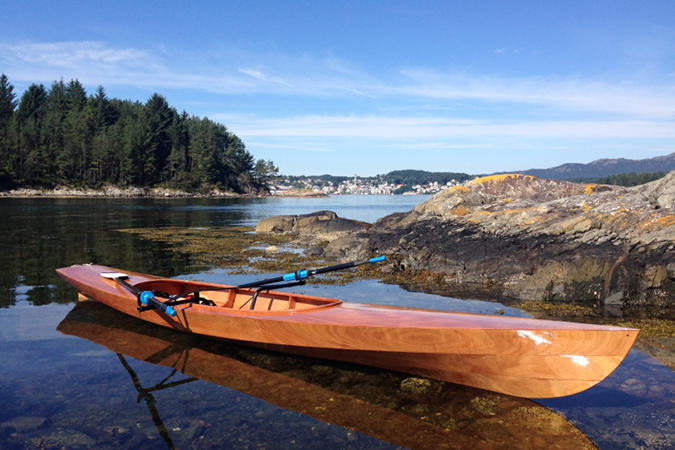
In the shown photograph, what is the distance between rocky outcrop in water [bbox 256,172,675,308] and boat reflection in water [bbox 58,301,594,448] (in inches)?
218

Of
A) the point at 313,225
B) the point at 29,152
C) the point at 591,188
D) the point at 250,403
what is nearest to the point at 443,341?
the point at 250,403

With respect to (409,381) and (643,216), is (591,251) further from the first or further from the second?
(409,381)

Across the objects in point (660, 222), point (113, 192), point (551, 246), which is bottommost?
point (551, 246)

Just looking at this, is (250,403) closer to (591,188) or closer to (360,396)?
(360,396)

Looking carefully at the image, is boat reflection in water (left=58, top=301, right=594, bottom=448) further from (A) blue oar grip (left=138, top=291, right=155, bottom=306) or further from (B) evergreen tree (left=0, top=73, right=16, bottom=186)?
(B) evergreen tree (left=0, top=73, right=16, bottom=186)

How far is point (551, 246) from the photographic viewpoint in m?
11.4

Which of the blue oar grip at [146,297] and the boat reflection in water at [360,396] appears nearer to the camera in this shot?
the boat reflection in water at [360,396]

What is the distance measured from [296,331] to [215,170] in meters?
105

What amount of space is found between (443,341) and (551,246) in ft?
25.0

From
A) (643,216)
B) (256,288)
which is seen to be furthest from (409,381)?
(643,216)

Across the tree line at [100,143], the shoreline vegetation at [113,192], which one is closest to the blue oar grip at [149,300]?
the shoreline vegetation at [113,192]

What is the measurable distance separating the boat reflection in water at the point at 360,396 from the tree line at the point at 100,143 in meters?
88.0

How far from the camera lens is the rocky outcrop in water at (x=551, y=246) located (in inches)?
384

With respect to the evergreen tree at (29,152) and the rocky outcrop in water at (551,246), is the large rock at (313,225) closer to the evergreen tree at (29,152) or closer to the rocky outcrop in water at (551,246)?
the rocky outcrop in water at (551,246)
